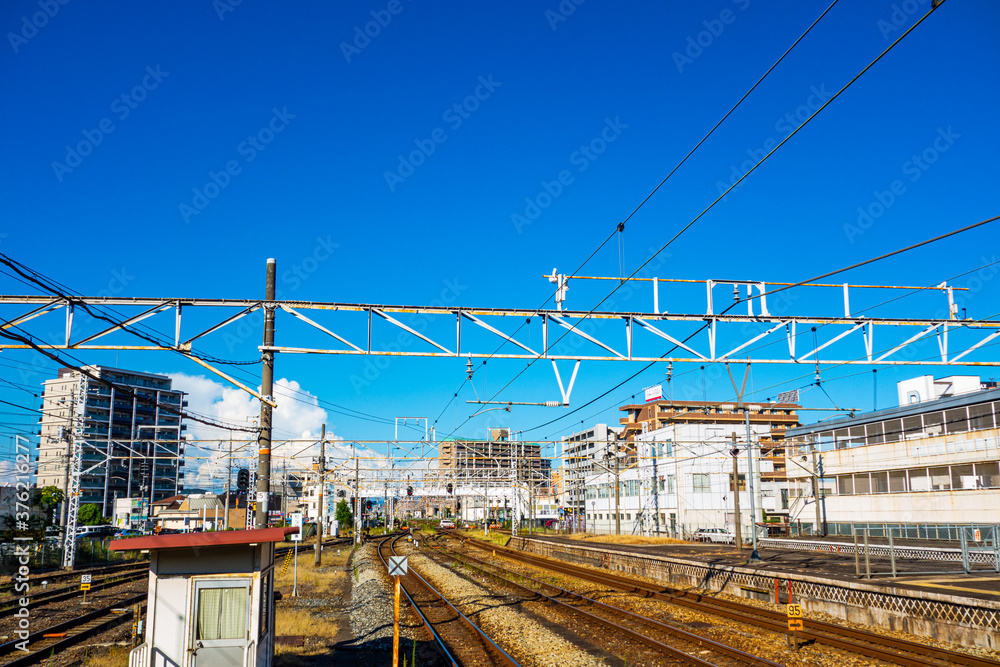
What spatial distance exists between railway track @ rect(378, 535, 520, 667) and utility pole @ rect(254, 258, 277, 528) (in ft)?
18.0

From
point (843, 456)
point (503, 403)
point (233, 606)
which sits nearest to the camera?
point (233, 606)

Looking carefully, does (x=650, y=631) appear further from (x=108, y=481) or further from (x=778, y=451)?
(x=108, y=481)

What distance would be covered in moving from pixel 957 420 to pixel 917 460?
11.5 ft

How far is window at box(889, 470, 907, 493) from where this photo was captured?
43219 millimetres

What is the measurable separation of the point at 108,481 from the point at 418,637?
327ft

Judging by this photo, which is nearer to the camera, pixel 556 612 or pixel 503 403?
pixel 556 612

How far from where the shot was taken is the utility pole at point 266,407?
15.5m

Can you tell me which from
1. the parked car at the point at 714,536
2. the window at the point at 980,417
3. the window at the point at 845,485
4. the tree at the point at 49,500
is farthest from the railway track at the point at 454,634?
the window at the point at 845,485

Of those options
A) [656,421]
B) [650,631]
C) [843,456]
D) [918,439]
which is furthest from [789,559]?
[656,421]

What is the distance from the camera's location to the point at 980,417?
38.1 m

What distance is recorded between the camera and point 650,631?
19.2 m

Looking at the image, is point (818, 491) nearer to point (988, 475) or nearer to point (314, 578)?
point (988, 475)

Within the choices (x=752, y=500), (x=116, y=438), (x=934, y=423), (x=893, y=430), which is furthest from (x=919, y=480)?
(x=116, y=438)

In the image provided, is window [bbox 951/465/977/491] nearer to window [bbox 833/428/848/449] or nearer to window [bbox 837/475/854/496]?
window [bbox 837/475/854/496]
